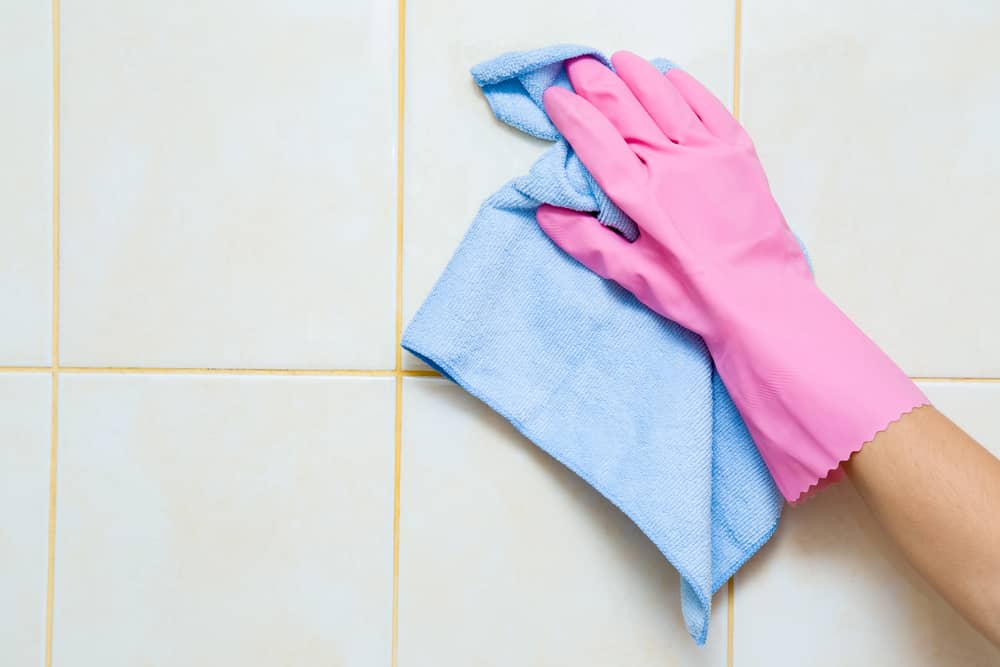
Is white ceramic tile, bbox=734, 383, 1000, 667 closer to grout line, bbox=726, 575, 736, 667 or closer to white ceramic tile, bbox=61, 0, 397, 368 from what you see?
grout line, bbox=726, 575, 736, 667

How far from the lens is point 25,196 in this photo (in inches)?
26.2

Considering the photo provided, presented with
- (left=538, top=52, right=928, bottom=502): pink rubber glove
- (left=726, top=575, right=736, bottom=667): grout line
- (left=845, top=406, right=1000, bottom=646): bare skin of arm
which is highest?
(left=538, top=52, right=928, bottom=502): pink rubber glove

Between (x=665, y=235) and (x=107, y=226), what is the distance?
487 mm

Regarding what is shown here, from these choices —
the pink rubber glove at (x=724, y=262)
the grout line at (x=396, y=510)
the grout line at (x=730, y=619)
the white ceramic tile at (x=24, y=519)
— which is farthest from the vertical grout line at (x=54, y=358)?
the grout line at (x=730, y=619)

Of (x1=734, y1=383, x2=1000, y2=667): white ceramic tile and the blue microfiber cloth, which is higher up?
the blue microfiber cloth

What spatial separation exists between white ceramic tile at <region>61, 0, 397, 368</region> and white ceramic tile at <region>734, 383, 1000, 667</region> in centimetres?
38

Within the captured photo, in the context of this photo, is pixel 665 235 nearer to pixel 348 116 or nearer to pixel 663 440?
pixel 663 440

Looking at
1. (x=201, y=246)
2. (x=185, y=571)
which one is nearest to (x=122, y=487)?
(x=185, y=571)

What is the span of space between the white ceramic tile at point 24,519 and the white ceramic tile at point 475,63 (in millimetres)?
341

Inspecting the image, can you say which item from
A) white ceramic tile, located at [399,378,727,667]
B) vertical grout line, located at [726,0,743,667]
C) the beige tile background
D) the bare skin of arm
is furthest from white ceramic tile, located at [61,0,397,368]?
the bare skin of arm

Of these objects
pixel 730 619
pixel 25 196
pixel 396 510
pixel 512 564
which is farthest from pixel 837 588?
pixel 25 196

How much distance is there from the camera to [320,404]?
646 millimetres

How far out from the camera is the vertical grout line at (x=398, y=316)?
0.64 metres

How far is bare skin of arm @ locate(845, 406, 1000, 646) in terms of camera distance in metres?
0.51
